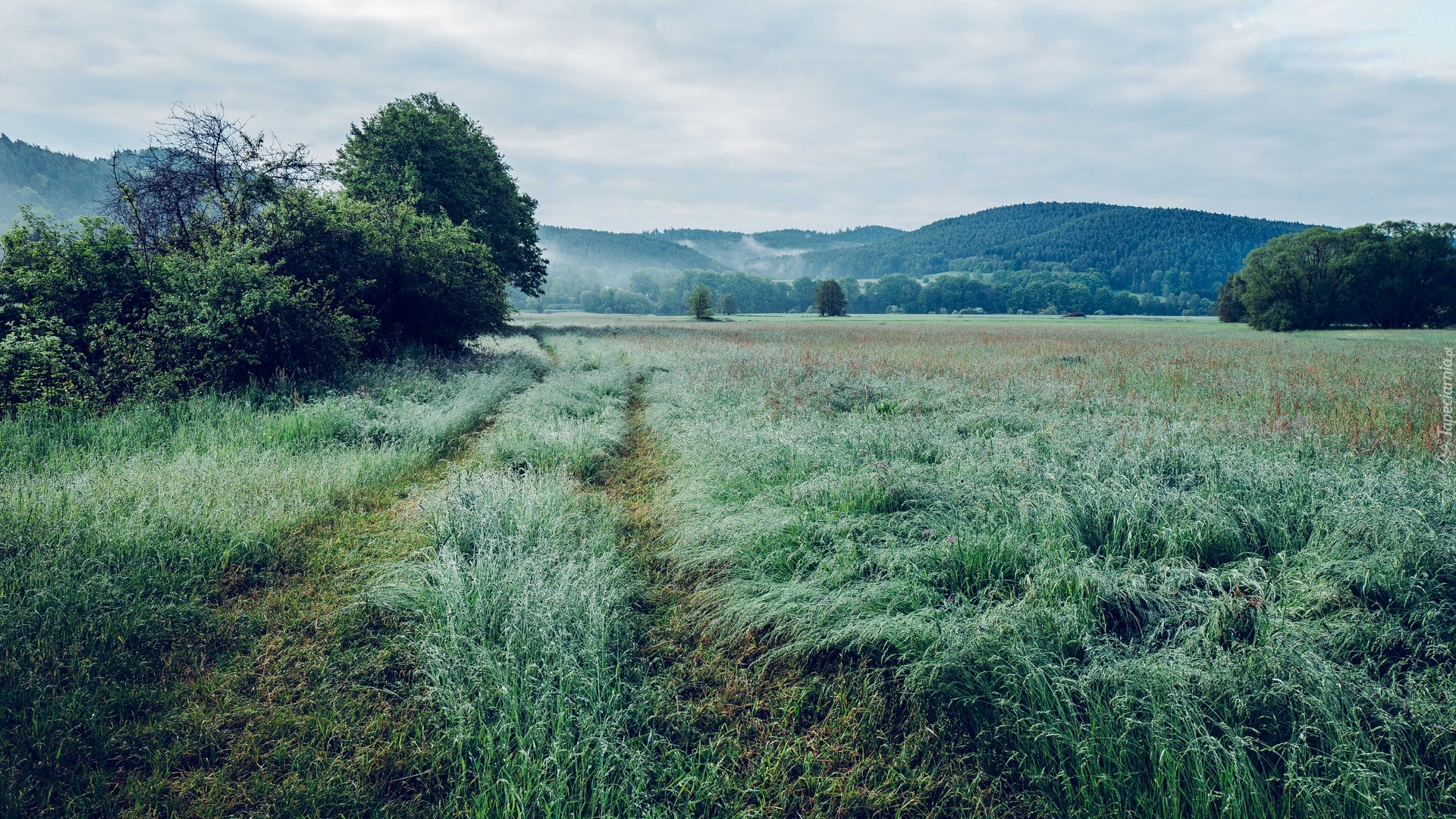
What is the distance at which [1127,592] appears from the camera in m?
3.37

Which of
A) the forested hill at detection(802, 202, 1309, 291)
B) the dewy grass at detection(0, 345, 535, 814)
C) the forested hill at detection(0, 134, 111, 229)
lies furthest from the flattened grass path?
the forested hill at detection(802, 202, 1309, 291)

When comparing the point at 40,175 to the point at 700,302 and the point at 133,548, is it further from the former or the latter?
the point at 133,548

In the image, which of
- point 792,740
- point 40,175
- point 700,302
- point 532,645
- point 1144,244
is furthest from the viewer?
point 1144,244

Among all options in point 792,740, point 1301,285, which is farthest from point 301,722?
point 1301,285

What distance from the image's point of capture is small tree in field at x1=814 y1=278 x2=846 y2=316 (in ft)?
293

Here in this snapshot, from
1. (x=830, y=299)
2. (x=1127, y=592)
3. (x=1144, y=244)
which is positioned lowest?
(x=1127, y=592)

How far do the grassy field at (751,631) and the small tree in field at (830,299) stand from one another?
84979 millimetres

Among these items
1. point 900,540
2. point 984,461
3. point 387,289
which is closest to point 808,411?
point 984,461

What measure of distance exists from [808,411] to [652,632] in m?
6.05

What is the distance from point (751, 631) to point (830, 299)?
293 ft

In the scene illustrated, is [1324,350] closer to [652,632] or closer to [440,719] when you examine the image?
[652,632]

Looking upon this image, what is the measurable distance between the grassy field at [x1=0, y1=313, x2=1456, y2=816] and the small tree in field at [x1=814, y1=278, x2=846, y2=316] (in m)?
85.0

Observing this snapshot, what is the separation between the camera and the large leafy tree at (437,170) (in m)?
22.1

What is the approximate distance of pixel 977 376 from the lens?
13.7m
